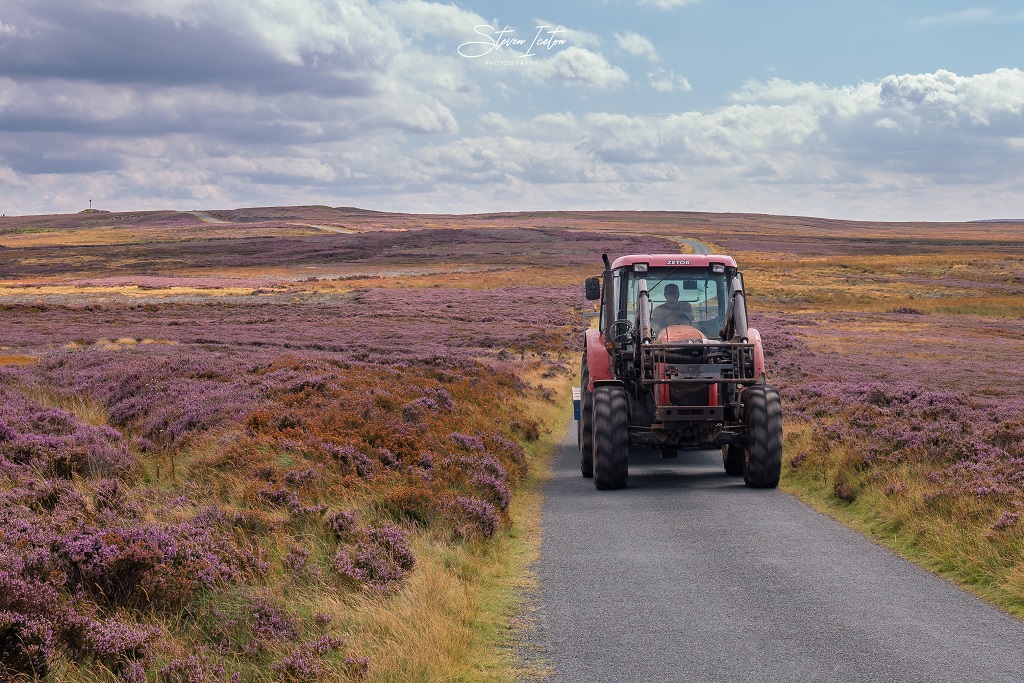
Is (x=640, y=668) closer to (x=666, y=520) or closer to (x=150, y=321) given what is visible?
(x=666, y=520)

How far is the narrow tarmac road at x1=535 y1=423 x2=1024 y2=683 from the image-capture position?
666 centimetres

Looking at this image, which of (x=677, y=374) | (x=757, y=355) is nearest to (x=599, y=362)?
(x=677, y=374)

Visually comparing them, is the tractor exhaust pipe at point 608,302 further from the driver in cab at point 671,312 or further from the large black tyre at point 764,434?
the large black tyre at point 764,434

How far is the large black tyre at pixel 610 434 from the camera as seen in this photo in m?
13.6

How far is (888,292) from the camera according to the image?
7250 centimetres

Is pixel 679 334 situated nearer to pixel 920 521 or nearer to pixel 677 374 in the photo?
pixel 677 374

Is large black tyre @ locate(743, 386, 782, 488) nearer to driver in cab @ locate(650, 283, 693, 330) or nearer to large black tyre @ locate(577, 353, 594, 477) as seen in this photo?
driver in cab @ locate(650, 283, 693, 330)

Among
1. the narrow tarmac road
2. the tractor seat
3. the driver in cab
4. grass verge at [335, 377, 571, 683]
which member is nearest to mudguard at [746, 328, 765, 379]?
the tractor seat

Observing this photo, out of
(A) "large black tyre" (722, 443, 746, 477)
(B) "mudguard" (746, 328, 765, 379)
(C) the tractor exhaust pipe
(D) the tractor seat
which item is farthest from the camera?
(A) "large black tyre" (722, 443, 746, 477)

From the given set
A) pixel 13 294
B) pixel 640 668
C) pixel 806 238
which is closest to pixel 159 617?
pixel 640 668

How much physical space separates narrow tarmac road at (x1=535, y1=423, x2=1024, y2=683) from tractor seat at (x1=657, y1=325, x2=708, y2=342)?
9.43 ft

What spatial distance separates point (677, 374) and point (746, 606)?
6.08 m

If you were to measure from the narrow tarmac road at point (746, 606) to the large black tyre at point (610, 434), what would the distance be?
4.04ft

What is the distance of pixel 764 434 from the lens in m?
13.6
